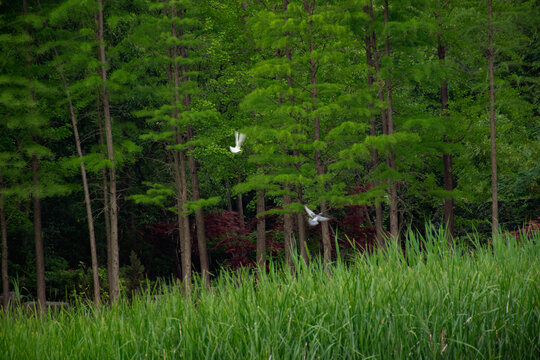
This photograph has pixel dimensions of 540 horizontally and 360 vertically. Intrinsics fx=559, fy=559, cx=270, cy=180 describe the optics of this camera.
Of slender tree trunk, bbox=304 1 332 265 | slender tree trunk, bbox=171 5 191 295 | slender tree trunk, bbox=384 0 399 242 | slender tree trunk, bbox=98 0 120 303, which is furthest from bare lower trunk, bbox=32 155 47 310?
slender tree trunk, bbox=384 0 399 242

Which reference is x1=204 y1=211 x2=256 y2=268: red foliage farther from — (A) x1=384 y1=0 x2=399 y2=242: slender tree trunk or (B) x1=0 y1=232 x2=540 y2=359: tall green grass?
(B) x1=0 y1=232 x2=540 y2=359: tall green grass

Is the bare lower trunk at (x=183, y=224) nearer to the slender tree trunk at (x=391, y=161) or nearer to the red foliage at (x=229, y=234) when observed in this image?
the red foliage at (x=229, y=234)

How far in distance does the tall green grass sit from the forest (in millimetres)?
6311

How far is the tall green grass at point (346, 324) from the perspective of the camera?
4660mm

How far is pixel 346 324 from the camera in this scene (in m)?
4.59

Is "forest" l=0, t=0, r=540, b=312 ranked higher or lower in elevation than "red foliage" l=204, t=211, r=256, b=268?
higher

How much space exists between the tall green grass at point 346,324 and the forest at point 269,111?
631 centimetres

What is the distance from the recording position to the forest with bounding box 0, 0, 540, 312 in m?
14.1

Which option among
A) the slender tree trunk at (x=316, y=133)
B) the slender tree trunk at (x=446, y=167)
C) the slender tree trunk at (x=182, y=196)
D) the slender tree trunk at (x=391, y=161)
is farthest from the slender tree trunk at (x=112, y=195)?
the slender tree trunk at (x=446, y=167)

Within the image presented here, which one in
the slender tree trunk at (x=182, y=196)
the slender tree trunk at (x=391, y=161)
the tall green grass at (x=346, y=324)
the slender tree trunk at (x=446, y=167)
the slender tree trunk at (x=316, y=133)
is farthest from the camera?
the slender tree trunk at (x=182, y=196)

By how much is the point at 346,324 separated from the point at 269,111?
11889 mm

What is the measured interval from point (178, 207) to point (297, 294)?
1241 centimetres

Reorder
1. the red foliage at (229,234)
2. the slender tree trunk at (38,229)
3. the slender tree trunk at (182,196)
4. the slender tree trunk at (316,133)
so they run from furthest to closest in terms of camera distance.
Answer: the red foliage at (229,234) < the slender tree trunk at (182,196) < the slender tree trunk at (38,229) < the slender tree trunk at (316,133)

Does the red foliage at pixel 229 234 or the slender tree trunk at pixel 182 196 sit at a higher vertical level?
the slender tree trunk at pixel 182 196
